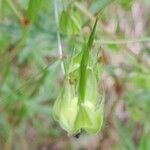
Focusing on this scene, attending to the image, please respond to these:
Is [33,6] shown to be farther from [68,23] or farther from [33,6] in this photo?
[68,23]

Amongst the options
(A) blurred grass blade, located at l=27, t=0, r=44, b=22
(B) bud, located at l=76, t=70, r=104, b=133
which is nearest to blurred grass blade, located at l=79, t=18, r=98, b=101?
(B) bud, located at l=76, t=70, r=104, b=133

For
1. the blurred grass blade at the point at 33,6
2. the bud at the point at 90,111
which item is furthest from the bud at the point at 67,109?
the blurred grass blade at the point at 33,6

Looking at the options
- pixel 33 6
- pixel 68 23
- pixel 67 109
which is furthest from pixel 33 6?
pixel 67 109

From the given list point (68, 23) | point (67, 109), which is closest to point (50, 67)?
point (68, 23)

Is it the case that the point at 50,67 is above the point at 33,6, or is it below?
below

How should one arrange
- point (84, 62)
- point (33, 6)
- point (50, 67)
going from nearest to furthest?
point (84, 62)
point (33, 6)
point (50, 67)

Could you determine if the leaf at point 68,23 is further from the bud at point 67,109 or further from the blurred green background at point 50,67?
the bud at point 67,109

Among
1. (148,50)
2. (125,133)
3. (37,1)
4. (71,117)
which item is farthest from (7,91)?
(71,117)

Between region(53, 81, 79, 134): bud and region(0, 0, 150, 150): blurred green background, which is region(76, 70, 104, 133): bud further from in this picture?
region(0, 0, 150, 150): blurred green background

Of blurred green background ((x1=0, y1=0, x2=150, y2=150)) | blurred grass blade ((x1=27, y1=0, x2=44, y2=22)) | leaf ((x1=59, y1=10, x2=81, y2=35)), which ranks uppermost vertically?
blurred grass blade ((x1=27, y1=0, x2=44, y2=22))

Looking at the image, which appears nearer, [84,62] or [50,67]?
[84,62]

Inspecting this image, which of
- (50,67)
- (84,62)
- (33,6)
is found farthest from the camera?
(50,67)
